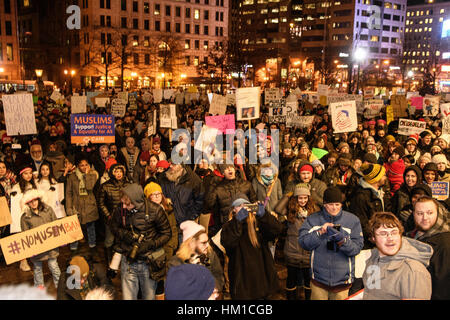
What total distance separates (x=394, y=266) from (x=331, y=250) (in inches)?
37.7

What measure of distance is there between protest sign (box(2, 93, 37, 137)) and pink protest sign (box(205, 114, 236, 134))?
382 centimetres

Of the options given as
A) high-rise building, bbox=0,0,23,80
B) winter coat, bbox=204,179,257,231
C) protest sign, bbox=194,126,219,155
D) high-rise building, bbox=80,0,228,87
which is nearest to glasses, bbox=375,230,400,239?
winter coat, bbox=204,179,257,231

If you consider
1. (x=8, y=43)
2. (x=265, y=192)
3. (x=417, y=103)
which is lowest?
(x=265, y=192)

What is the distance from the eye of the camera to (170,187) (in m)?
5.94

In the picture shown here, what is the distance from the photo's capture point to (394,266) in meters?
3.05

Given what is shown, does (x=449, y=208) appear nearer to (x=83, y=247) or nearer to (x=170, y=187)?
(x=170, y=187)

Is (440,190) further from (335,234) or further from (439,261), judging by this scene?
(335,234)

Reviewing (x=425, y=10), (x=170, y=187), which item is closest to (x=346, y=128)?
(x=170, y=187)

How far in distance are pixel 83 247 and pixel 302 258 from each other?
3.89 meters

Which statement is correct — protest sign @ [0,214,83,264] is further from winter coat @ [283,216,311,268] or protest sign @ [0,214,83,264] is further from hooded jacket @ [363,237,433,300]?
hooded jacket @ [363,237,433,300]

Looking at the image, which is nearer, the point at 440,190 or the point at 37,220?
the point at 37,220

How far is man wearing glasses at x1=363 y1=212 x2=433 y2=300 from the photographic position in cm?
293

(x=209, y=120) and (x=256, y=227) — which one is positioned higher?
(x=209, y=120)

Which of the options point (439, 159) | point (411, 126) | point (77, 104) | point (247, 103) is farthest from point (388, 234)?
point (77, 104)
